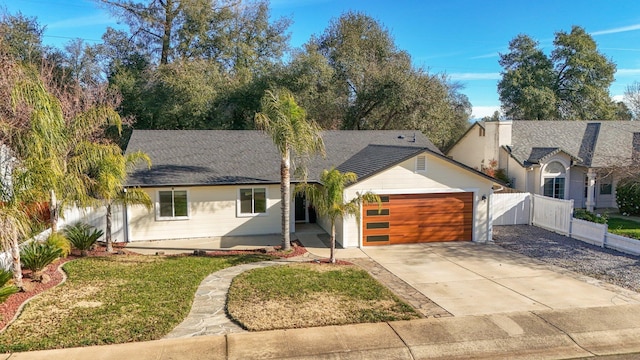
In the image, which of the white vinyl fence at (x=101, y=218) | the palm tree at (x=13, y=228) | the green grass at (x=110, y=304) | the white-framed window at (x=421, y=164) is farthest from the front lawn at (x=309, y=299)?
the white vinyl fence at (x=101, y=218)

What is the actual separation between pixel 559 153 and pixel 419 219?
1127 centimetres

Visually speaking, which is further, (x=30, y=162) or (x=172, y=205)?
(x=172, y=205)

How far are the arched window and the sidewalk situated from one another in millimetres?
15078

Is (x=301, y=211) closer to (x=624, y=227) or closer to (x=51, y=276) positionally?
(x=51, y=276)

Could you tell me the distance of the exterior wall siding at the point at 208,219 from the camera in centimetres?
1581

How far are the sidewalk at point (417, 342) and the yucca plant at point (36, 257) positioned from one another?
4.14m

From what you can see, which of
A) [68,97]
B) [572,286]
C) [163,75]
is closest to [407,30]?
[163,75]

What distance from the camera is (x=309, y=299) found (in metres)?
9.34

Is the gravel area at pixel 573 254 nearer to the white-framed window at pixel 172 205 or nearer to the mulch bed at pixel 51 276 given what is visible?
the mulch bed at pixel 51 276

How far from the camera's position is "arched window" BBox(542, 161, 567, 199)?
72.2 feet

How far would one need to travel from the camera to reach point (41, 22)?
90.3 ft

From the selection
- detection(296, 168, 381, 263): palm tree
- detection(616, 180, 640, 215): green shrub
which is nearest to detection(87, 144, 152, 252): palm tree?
detection(296, 168, 381, 263): palm tree

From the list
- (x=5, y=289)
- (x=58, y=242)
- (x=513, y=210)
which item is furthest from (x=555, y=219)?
(x=5, y=289)

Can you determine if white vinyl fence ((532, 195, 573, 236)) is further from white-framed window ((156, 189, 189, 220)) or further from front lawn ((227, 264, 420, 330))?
white-framed window ((156, 189, 189, 220))
